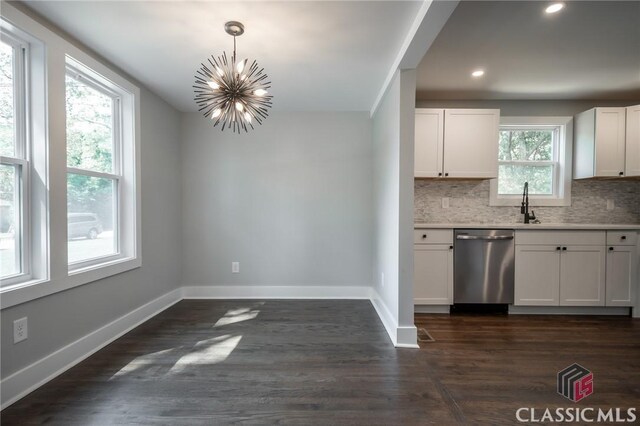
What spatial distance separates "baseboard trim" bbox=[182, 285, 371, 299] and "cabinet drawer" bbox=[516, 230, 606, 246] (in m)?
1.80

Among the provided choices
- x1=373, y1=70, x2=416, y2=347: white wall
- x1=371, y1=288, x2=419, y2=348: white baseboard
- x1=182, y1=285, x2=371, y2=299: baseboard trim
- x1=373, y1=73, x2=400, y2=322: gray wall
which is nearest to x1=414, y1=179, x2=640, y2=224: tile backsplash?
x1=373, y1=73, x2=400, y2=322: gray wall

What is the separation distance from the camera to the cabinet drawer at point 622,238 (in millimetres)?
2949

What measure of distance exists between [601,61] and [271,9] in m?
2.96

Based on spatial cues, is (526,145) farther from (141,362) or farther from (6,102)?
(6,102)

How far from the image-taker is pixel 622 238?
9.69 feet

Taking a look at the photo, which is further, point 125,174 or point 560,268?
point 560,268

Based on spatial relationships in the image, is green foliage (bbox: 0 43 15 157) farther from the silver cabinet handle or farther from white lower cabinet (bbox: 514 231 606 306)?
white lower cabinet (bbox: 514 231 606 306)

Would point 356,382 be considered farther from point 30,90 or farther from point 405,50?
point 30,90

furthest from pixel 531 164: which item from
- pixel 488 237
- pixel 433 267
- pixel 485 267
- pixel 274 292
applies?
pixel 274 292

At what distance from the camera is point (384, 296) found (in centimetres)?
285

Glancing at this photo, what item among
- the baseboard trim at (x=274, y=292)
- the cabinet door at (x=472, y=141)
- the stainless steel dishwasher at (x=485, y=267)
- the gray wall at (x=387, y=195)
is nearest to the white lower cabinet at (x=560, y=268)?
the stainless steel dishwasher at (x=485, y=267)

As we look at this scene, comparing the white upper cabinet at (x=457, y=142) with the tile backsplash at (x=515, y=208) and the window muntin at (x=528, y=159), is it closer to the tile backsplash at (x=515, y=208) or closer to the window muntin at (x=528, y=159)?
the tile backsplash at (x=515, y=208)

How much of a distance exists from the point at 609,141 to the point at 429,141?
1.94 metres

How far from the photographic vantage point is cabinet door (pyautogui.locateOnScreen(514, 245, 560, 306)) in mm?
2996
